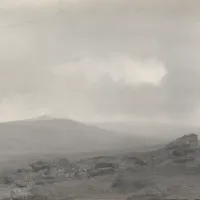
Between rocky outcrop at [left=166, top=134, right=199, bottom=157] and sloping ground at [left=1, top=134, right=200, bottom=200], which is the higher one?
rocky outcrop at [left=166, top=134, right=199, bottom=157]

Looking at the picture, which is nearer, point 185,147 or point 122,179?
point 122,179

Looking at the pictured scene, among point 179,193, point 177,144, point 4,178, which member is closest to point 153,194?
point 179,193

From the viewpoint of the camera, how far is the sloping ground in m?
71.0

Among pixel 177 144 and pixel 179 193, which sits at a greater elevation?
pixel 177 144

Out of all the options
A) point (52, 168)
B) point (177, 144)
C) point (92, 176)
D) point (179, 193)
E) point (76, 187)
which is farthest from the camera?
point (177, 144)

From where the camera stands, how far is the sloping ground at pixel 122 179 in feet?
233

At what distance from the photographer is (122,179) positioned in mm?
81438

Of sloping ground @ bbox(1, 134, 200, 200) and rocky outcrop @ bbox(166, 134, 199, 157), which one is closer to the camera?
sloping ground @ bbox(1, 134, 200, 200)

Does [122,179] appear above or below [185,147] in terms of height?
below

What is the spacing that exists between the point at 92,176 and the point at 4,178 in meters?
16.5

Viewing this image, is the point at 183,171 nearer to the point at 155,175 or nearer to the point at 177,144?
the point at 155,175

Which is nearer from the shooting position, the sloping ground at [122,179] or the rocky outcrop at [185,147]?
the sloping ground at [122,179]

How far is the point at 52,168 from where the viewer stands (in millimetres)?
106000

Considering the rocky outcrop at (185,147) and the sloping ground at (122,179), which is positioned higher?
the rocky outcrop at (185,147)
